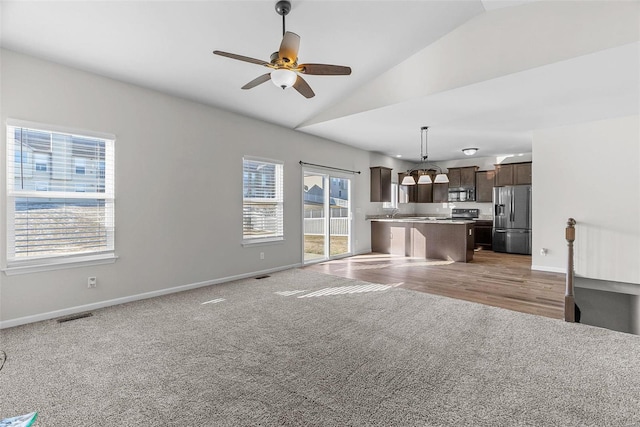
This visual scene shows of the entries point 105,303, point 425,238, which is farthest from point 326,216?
point 105,303

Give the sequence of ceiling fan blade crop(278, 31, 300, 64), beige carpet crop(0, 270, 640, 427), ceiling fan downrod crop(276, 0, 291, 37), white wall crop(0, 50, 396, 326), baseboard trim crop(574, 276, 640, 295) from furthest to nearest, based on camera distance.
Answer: baseboard trim crop(574, 276, 640, 295)
white wall crop(0, 50, 396, 326)
ceiling fan downrod crop(276, 0, 291, 37)
ceiling fan blade crop(278, 31, 300, 64)
beige carpet crop(0, 270, 640, 427)

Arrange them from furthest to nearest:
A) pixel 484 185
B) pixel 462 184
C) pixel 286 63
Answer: pixel 462 184 < pixel 484 185 < pixel 286 63

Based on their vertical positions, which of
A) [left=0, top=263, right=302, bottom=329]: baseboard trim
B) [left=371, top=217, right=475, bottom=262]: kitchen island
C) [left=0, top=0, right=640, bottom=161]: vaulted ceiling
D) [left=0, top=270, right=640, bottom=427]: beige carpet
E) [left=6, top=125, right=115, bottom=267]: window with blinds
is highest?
[left=0, top=0, right=640, bottom=161]: vaulted ceiling

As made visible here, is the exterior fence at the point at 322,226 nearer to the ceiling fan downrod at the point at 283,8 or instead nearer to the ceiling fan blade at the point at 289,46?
the ceiling fan downrod at the point at 283,8

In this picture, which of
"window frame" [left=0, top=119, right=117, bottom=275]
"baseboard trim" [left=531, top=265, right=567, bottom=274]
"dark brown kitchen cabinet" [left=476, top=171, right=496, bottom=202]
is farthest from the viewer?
"dark brown kitchen cabinet" [left=476, top=171, right=496, bottom=202]

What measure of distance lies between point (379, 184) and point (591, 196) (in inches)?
169

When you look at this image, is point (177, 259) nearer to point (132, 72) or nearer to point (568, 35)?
point (132, 72)

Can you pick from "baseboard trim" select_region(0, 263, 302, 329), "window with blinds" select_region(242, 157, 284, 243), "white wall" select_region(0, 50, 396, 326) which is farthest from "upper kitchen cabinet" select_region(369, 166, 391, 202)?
"baseboard trim" select_region(0, 263, 302, 329)

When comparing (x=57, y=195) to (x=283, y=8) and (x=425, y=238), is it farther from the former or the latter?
(x=425, y=238)

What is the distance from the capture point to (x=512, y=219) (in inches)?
293

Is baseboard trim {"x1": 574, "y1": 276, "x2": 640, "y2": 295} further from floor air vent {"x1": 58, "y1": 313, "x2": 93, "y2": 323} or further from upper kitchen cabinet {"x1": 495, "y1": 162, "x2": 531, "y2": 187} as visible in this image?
floor air vent {"x1": 58, "y1": 313, "x2": 93, "y2": 323}

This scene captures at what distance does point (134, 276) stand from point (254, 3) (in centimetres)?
354

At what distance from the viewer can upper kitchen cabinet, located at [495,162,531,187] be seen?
7398 mm

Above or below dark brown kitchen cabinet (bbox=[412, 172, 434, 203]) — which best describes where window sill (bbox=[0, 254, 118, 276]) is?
below
